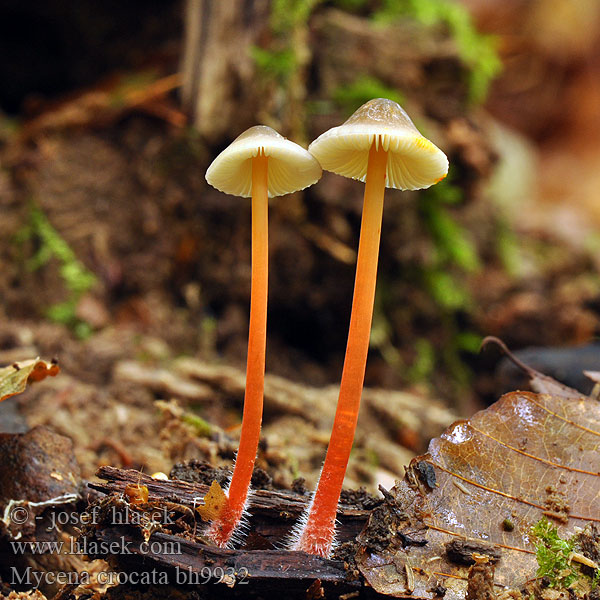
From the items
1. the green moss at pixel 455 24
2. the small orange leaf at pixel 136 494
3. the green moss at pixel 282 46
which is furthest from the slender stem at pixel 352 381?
the green moss at pixel 455 24

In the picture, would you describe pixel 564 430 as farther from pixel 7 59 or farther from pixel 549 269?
pixel 7 59

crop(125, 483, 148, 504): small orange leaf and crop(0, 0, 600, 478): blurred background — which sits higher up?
crop(0, 0, 600, 478): blurred background

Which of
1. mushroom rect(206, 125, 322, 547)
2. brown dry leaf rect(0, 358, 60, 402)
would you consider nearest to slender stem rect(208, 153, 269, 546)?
mushroom rect(206, 125, 322, 547)

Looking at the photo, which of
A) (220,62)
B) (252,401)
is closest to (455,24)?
(220,62)

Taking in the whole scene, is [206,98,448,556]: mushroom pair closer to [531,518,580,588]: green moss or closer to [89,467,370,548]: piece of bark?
[89,467,370,548]: piece of bark

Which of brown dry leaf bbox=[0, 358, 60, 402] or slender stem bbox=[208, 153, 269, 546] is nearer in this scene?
slender stem bbox=[208, 153, 269, 546]

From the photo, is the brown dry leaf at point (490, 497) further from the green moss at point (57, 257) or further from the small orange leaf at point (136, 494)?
the green moss at point (57, 257)

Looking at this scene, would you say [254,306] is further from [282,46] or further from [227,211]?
[282,46]
